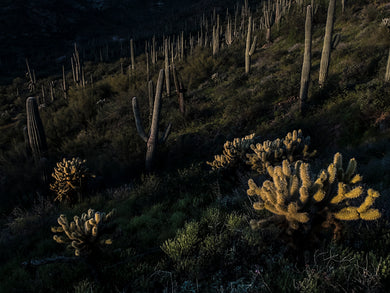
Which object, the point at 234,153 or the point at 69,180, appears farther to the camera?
the point at 69,180

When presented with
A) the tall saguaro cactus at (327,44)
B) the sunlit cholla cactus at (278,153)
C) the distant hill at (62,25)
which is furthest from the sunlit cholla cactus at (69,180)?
the distant hill at (62,25)

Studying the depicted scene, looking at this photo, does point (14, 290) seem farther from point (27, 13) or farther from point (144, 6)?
point (144, 6)

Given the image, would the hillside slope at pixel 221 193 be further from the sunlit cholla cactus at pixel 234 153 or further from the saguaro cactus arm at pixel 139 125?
the saguaro cactus arm at pixel 139 125

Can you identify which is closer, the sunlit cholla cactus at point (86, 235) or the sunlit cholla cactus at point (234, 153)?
the sunlit cholla cactus at point (86, 235)

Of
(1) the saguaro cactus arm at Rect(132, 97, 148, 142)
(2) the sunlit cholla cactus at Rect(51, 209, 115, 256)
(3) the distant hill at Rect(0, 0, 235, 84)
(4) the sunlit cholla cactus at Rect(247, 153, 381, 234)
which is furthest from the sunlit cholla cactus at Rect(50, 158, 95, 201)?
(3) the distant hill at Rect(0, 0, 235, 84)

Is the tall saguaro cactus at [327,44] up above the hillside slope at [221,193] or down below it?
above

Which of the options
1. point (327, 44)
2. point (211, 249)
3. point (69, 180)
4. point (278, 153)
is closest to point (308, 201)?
point (211, 249)

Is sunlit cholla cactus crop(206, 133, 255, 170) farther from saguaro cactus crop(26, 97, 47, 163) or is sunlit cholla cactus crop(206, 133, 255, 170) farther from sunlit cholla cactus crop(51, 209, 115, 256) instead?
saguaro cactus crop(26, 97, 47, 163)

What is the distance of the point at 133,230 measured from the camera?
4.10m

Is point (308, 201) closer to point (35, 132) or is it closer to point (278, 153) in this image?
point (278, 153)

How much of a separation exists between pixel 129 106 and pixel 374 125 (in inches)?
525

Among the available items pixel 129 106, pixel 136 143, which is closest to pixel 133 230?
pixel 136 143

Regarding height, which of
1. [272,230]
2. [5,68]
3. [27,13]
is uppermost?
[27,13]

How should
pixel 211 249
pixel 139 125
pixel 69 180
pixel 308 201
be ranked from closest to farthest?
pixel 308 201 → pixel 211 249 → pixel 69 180 → pixel 139 125
